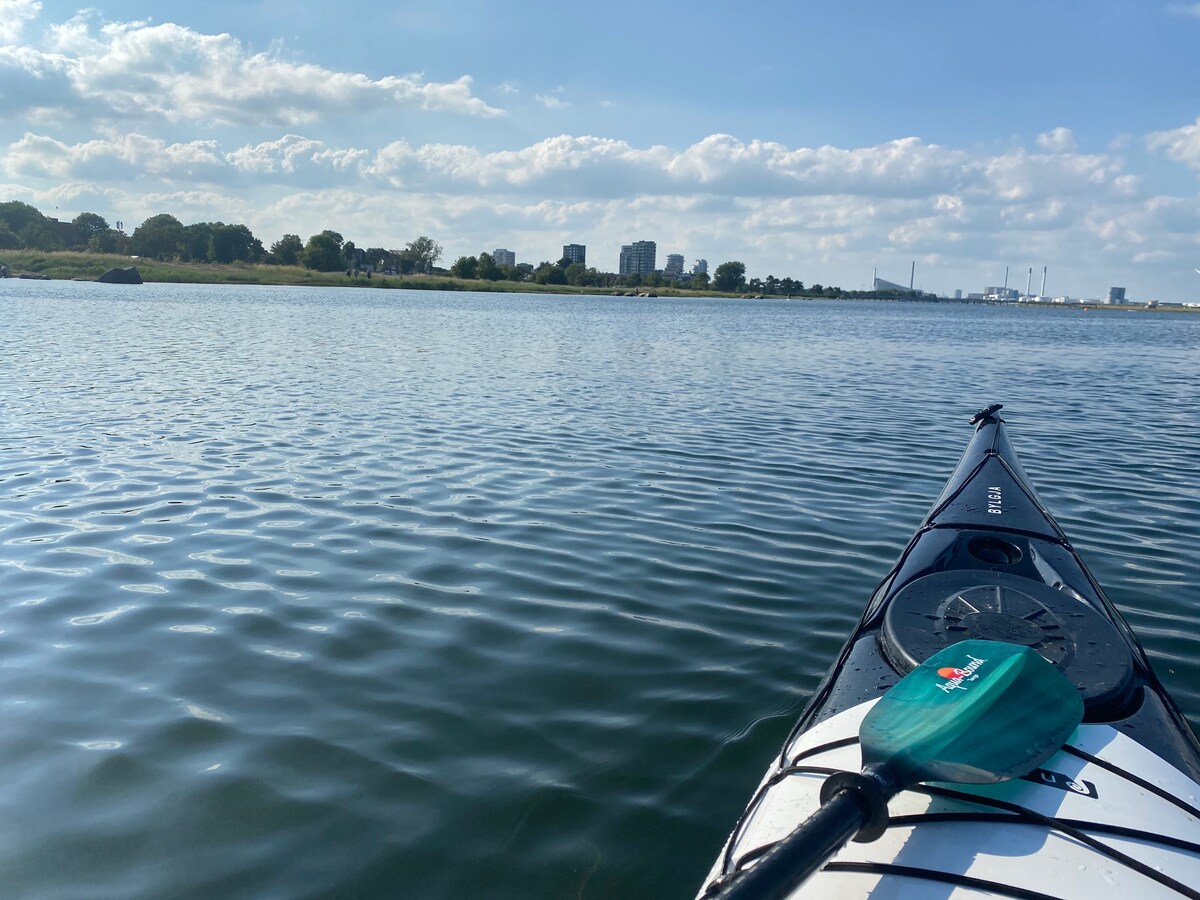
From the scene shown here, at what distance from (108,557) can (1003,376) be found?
2267 centimetres

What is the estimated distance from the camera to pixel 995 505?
5.52 metres

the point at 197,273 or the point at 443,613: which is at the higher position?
the point at 197,273

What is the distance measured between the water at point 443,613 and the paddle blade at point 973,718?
1.33 meters

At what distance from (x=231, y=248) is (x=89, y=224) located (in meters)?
43.4

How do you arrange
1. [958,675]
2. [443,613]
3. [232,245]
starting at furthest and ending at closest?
[232,245], [443,613], [958,675]

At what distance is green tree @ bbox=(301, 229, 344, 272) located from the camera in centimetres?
13975

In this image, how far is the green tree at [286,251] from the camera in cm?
15038

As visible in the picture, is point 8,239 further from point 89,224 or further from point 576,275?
point 576,275

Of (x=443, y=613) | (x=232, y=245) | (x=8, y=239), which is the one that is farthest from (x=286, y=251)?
(x=443, y=613)

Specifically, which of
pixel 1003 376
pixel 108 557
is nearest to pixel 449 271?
pixel 1003 376

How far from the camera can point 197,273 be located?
107938 millimetres

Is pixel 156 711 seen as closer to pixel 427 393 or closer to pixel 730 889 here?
pixel 730 889

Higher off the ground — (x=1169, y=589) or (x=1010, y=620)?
(x=1010, y=620)

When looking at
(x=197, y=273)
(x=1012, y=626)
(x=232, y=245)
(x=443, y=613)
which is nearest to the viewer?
(x=1012, y=626)
